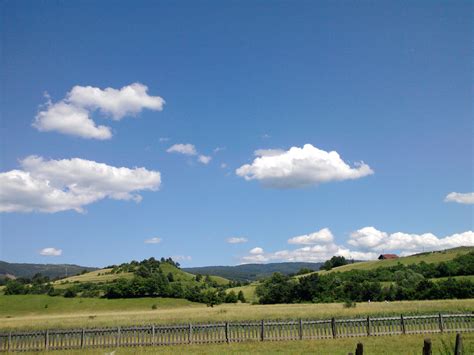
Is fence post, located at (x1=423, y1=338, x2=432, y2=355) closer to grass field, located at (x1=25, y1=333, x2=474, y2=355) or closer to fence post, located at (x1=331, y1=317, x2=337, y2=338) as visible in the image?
grass field, located at (x1=25, y1=333, x2=474, y2=355)

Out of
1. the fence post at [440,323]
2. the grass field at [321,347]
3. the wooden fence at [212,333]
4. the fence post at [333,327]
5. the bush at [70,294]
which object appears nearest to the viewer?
the grass field at [321,347]

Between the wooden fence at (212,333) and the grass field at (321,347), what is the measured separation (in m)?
1.08

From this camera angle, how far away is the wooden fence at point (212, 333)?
95.4ft

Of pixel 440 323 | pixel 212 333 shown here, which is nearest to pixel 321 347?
pixel 212 333

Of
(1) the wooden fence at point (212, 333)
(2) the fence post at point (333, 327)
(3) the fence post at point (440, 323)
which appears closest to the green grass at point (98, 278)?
(1) the wooden fence at point (212, 333)

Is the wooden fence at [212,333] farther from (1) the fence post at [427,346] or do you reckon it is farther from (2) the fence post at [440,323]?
(1) the fence post at [427,346]

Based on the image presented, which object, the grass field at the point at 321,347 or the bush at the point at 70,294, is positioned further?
the bush at the point at 70,294

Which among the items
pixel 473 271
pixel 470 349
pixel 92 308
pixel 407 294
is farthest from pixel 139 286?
pixel 470 349

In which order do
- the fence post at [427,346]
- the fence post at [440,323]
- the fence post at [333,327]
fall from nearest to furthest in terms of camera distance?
the fence post at [427,346] < the fence post at [333,327] < the fence post at [440,323]

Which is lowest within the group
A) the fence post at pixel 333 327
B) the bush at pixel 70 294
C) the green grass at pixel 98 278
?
the bush at pixel 70 294

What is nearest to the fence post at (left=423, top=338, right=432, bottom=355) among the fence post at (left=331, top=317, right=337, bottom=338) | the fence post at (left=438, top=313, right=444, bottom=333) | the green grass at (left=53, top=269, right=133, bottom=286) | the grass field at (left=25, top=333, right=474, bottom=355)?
the grass field at (left=25, top=333, right=474, bottom=355)

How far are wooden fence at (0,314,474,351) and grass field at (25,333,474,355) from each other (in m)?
1.08

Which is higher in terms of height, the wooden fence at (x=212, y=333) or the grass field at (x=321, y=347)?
the wooden fence at (x=212, y=333)

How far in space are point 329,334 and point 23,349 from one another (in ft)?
64.8
